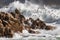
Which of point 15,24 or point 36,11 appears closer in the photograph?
point 15,24

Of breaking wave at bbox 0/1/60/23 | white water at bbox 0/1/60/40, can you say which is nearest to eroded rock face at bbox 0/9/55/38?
white water at bbox 0/1/60/40

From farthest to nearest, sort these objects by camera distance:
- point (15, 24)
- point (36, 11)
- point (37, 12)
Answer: point (36, 11)
point (37, 12)
point (15, 24)

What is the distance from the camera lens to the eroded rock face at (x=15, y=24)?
25047 mm

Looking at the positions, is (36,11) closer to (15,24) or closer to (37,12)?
(37,12)

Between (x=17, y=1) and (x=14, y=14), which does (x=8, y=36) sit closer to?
(x=14, y=14)

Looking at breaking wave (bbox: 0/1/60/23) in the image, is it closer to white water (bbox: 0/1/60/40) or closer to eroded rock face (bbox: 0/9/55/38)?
white water (bbox: 0/1/60/40)

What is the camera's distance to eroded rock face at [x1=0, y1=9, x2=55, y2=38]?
82.2 ft

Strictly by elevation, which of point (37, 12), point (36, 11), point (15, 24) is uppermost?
point (36, 11)

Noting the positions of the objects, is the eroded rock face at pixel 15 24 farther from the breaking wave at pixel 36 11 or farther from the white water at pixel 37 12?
the breaking wave at pixel 36 11

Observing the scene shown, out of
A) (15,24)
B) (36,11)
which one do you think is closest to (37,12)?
(36,11)

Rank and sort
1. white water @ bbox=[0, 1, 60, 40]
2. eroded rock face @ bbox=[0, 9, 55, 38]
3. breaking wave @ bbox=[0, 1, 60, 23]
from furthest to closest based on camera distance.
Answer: breaking wave @ bbox=[0, 1, 60, 23] < white water @ bbox=[0, 1, 60, 40] < eroded rock face @ bbox=[0, 9, 55, 38]

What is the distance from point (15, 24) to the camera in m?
26.4

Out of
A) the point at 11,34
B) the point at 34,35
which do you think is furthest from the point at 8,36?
the point at 34,35

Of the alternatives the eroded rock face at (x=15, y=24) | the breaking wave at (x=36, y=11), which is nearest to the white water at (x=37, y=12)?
the breaking wave at (x=36, y=11)
